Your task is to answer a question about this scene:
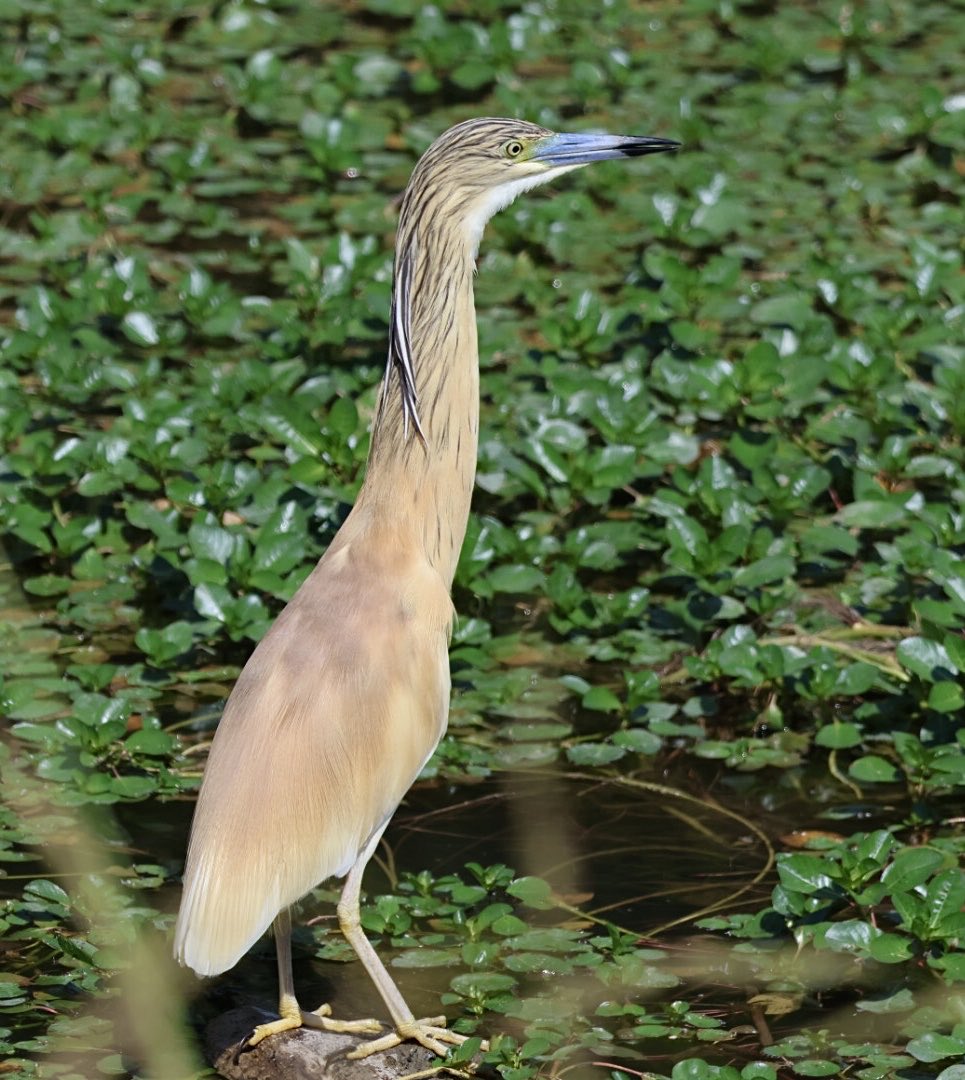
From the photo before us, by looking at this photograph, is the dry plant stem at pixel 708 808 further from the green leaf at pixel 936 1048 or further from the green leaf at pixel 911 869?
the green leaf at pixel 936 1048

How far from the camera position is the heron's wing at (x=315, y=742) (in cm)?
364

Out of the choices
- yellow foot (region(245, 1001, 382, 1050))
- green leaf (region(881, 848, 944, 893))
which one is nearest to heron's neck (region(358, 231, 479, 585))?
yellow foot (region(245, 1001, 382, 1050))

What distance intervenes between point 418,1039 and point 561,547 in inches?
81.1

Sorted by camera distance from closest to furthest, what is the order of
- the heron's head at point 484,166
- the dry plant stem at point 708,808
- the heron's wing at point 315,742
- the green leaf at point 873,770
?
1. the heron's wing at point 315,742
2. the heron's head at point 484,166
3. the dry plant stem at point 708,808
4. the green leaf at point 873,770

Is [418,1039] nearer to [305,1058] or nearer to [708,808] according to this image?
[305,1058]

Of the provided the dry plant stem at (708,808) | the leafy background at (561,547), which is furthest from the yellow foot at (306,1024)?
the dry plant stem at (708,808)

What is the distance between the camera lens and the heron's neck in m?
4.15

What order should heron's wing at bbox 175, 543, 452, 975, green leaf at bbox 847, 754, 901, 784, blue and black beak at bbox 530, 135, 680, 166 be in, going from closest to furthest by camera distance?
heron's wing at bbox 175, 543, 452, 975
blue and black beak at bbox 530, 135, 680, 166
green leaf at bbox 847, 754, 901, 784

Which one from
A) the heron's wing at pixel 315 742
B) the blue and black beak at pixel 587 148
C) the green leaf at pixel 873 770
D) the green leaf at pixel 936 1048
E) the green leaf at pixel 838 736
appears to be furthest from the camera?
the green leaf at pixel 838 736

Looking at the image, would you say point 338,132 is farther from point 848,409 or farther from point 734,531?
point 734,531

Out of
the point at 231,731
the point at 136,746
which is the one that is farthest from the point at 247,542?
the point at 231,731

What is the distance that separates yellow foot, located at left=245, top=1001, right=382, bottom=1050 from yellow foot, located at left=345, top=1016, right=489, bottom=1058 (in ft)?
0.22

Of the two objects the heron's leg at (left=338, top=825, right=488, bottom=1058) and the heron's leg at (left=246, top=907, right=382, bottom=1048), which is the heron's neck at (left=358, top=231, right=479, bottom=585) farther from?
the heron's leg at (left=246, top=907, right=382, bottom=1048)

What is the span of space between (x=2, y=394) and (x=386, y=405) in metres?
2.40
